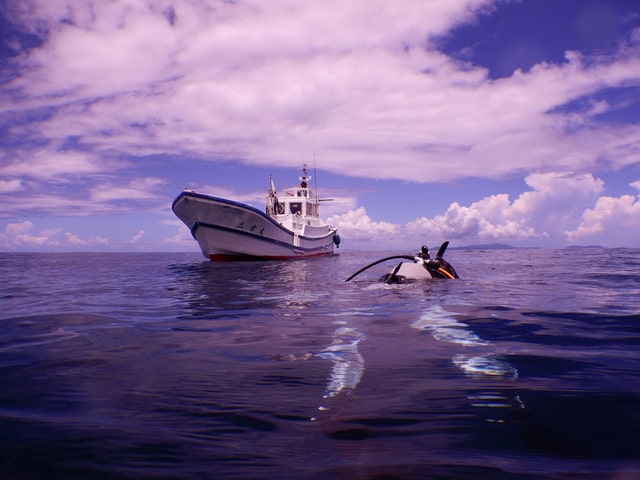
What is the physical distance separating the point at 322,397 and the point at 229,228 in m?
24.8

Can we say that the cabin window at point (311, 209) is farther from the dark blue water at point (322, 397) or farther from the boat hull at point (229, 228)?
the dark blue water at point (322, 397)

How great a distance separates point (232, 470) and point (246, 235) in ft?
84.7

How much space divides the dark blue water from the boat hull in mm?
19644

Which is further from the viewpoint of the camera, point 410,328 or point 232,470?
point 410,328

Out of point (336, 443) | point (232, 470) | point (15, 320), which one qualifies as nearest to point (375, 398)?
point (336, 443)

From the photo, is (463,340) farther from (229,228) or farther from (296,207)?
(296,207)

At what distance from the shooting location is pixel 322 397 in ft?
9.06

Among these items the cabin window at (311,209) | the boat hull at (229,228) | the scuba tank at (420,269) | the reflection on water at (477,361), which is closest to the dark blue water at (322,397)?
the reflection on water at (477,361)

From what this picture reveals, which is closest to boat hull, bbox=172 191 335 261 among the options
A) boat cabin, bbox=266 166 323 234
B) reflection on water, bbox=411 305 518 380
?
boat cabin, bbox=266 166 323 234

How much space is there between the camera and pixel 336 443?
2041mm

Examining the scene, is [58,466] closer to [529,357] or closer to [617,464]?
[617,464]

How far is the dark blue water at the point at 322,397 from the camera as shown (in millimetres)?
1841

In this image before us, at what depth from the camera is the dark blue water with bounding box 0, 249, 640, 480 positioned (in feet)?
6.04

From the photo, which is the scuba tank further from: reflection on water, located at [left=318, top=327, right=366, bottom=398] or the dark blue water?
reflection on water, located at [left=318, top=327, right=366, bottom=398]
